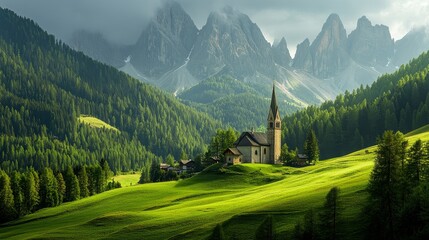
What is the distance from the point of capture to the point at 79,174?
151000 mm

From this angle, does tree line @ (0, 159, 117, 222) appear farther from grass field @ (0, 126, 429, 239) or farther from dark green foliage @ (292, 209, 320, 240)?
dark green foliage @ (292, 209, 320, 240)

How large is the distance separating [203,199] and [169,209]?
862 centimetres

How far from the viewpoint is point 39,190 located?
451 feet

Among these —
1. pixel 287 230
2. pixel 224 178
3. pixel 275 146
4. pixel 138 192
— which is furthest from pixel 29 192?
pixel 287 230

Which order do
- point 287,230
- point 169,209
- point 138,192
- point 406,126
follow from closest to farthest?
point 287,230
point 169,209
point 138,192
point 406,126

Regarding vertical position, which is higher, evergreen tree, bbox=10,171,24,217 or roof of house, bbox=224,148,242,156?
roof of house, bbox=224,148,242,156

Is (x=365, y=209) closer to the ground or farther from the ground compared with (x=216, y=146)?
closer to the ground

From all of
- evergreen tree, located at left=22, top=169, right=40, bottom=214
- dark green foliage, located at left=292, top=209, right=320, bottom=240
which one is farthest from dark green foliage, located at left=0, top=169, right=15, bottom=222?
dark green foliage, located at left=292, top=209, right=320, bottom=240

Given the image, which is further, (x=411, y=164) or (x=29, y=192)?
(x=29, y=192)

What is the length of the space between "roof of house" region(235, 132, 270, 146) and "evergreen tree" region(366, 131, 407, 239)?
3801 inches

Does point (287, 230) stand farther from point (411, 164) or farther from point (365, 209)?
point (411, 164)

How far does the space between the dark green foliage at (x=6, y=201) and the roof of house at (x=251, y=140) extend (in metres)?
65.0

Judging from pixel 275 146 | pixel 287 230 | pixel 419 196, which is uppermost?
pixel 275 146

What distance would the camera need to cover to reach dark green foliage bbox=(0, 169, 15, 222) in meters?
123
